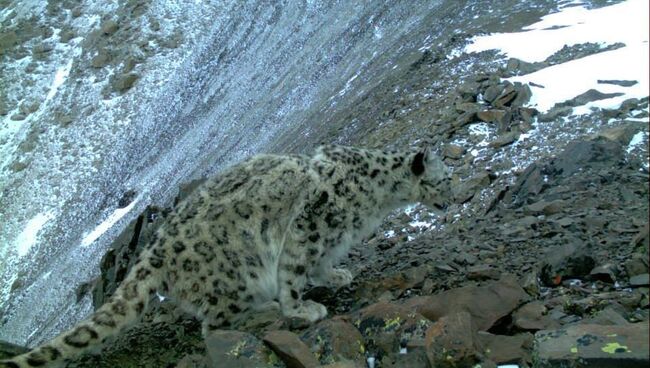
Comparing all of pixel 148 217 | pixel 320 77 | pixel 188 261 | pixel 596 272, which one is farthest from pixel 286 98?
pixel 596 272

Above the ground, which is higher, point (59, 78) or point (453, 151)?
point (453, 151)

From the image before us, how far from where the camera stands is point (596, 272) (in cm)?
715

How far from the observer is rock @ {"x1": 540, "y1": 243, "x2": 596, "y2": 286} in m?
7.37

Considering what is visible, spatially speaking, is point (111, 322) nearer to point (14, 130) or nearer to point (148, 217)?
point (148, 217)

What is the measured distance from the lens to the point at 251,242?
31.4ft

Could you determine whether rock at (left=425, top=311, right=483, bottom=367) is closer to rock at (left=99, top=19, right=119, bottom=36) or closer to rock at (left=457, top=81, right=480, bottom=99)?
rock at (left=457, top=81, right=480, bottom=99)

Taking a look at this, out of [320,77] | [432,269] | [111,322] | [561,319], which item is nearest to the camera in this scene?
[561,319]

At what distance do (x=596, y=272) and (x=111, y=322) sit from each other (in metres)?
5.42

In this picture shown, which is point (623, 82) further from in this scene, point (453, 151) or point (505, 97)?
point (505, 97)

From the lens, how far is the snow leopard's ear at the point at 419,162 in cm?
1100

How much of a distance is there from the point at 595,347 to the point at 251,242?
5325 mm

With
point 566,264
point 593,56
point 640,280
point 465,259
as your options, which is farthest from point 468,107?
point 640,280

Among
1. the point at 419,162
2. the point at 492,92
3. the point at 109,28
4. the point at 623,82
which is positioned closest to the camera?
the point at 623,82

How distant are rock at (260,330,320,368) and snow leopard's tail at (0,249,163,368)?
2.77m
